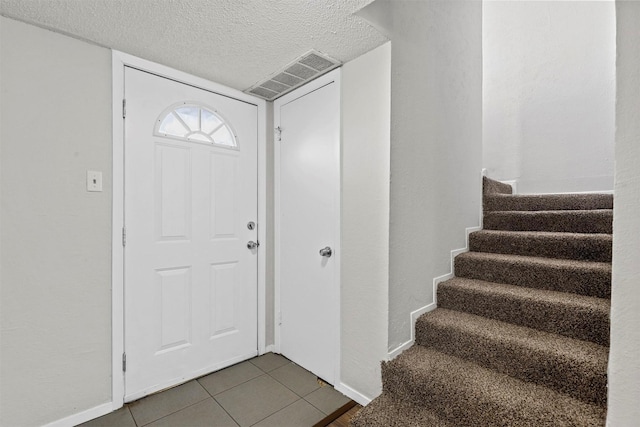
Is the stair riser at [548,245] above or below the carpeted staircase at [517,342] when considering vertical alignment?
above

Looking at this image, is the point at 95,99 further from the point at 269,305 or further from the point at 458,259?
the point at 458,259

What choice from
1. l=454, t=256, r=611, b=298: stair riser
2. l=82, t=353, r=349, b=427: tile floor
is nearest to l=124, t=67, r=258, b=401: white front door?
l=82, t=353, r=349, b=427: tile floor

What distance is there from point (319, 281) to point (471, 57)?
227 cm

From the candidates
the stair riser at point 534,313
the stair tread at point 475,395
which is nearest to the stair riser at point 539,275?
the stair riser at point 534,313

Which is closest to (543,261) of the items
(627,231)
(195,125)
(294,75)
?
(627,231)

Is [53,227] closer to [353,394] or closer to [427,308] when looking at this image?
[353,394]

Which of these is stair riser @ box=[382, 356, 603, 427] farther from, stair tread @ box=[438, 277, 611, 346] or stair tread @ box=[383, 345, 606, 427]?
stair tread @ box=[438, 277, 611, 346]

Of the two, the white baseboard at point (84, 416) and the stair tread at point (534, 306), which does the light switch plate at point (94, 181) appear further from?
the stair tread at point (534, 306)

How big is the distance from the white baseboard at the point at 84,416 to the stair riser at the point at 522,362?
6.24ft

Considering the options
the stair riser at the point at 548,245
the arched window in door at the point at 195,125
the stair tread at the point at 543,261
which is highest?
the arched window in door at the point at 195,125

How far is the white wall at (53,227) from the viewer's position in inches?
56.4

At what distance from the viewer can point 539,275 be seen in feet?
5.95

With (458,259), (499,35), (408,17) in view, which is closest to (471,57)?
(408,17)

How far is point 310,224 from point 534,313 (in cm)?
146
